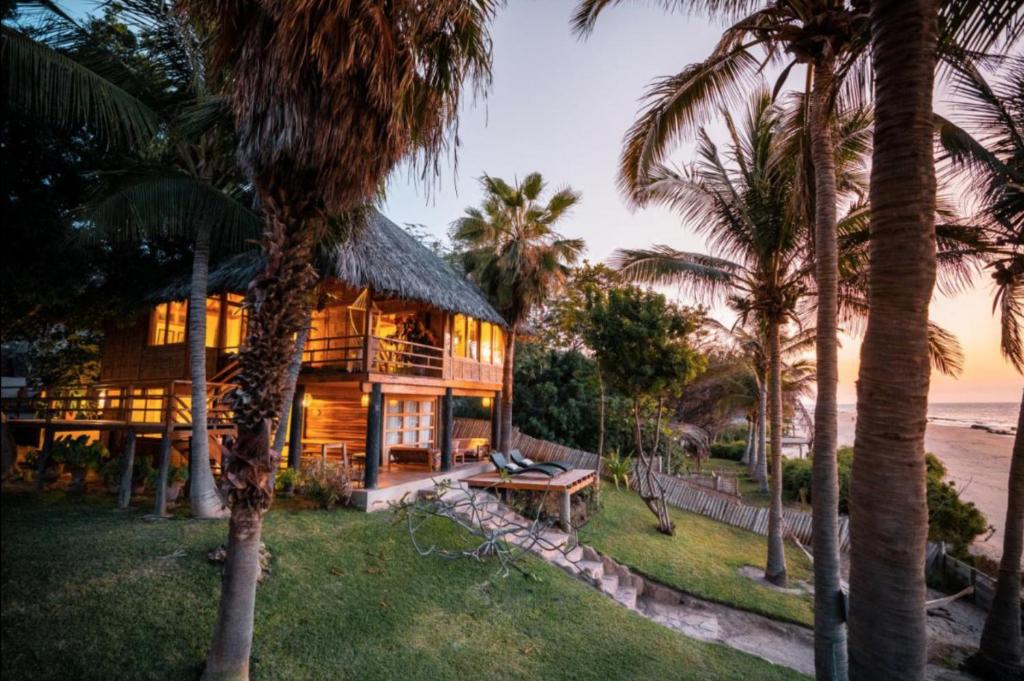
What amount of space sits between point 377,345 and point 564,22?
7.63 m

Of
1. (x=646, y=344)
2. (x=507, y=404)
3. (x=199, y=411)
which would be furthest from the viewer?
(x=507, y=404)

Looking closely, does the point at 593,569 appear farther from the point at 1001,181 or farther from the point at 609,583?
the point at 1001,181

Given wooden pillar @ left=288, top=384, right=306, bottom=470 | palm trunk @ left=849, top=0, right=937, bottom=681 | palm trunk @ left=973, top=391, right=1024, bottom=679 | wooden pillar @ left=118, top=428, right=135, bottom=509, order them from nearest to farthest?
palm trunk @ left=849, top=0, right=937, bottom=681
palm trunk @ left=973, top=391, right=1024, bottom=679
wooden pillar @ left=118, top=428, right=135, bottom=509
wooden pillar @ left=288, top=384, right=306, bottom=470

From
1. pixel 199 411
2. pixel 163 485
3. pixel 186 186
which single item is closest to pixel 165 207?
pixel 186 186

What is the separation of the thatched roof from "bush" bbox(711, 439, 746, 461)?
28337 mm

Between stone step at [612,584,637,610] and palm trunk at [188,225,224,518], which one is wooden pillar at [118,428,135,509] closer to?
palm trunk at [188,225,224,518]

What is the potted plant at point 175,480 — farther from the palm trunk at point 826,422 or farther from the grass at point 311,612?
the palm trunk at point 826,422

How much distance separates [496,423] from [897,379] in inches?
594

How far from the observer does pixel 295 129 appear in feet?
14.1

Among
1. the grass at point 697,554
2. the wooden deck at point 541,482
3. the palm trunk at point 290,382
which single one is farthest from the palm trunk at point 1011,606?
the palm trunk at point 290,382

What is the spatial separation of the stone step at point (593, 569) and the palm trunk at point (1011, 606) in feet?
18.7

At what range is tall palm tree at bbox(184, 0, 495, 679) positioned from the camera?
423cm

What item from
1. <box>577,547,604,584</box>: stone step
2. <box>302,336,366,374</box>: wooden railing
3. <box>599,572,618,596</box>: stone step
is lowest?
<box>599,572,618,596</box>: stone step

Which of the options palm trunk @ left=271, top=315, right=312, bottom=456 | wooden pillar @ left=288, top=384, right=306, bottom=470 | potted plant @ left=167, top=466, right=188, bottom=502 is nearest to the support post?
wooden pillar @ left=288, top=384, right=306, bottom=470
